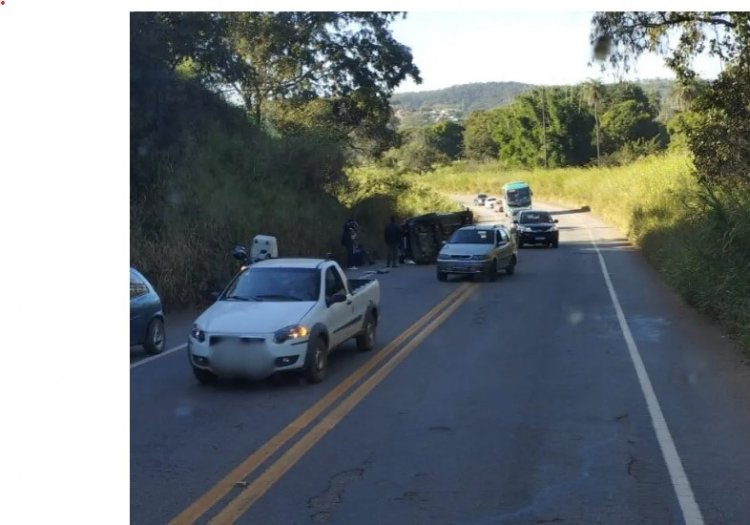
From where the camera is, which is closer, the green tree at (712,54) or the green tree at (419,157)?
the green tree at (712,54)

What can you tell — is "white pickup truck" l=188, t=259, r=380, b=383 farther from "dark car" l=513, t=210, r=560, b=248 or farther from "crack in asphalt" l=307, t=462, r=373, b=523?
"dark car" l=513, t=210, r=560, b=248

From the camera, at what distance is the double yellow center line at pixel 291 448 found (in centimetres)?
639

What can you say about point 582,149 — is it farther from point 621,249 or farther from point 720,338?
point 720,338

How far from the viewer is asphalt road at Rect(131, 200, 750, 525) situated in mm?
6512

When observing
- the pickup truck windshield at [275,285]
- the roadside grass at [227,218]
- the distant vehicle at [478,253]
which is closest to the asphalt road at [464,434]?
the pickup truck windshield at [275,285]

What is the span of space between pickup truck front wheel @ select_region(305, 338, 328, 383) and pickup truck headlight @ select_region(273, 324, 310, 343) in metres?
0.18

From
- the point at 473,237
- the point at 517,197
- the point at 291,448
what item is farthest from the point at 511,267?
the point at 517,197

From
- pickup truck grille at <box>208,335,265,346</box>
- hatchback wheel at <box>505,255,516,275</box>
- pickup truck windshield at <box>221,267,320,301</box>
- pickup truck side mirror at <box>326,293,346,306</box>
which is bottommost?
hatchback wheel at <box>505,255,516,275</box>

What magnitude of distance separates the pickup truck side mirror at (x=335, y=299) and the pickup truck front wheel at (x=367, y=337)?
1.36 meters

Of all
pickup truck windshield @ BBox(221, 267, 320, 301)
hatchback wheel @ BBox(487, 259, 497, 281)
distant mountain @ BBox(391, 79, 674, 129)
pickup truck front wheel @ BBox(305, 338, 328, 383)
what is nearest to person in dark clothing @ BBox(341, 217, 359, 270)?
hatchback wheel @ BBox(487, 259, 497, 281)

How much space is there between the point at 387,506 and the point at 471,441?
6.52ft

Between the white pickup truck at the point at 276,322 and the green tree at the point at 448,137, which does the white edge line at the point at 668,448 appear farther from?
the green tree at the point at 448,137

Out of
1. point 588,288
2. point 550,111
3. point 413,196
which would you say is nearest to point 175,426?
point 588,288

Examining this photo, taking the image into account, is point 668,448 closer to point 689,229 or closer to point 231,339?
point 231,339
